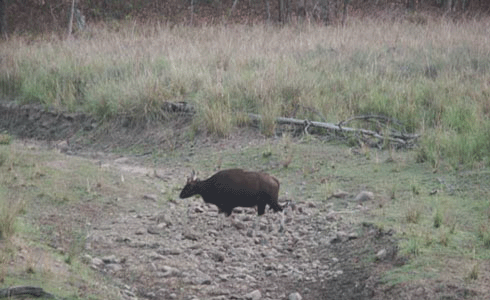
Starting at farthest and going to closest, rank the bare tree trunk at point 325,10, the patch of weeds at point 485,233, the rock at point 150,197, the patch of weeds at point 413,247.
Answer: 1. the bare tree trunk at point 325,10
2. the rock at point 150,197
3. the patch of weeds at point 485,233
4. the patch of weeds at point 413,247

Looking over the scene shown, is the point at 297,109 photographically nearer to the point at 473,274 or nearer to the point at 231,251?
the point at 231,251

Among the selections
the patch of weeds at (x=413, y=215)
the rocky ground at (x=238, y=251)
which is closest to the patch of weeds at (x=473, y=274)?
the rocky ground at (x=238, y=251)

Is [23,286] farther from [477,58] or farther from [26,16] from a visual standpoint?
[26,16]

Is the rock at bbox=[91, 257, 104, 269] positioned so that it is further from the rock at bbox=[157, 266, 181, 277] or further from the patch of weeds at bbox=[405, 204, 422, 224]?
the patch of weeds at bbox=[405, 204, 422, 224]

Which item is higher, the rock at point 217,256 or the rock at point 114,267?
the rock at point 114,267


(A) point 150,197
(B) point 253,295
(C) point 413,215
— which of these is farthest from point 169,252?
(C) point 413,215

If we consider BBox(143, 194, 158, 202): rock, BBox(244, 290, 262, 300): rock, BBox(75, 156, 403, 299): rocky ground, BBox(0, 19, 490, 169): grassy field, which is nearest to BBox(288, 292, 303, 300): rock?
BBox(75, 156, 403, 299): rocky ground

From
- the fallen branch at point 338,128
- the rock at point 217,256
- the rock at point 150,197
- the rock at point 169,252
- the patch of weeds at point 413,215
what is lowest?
the fallen branch at point 338,128

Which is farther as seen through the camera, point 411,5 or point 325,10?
point 411,5

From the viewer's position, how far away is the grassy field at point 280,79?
12062mm

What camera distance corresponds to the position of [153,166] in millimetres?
11320

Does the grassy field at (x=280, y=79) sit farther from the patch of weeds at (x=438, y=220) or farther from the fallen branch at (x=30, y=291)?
the fallen branch at (x=30, y=291)

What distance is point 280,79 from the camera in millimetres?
13422

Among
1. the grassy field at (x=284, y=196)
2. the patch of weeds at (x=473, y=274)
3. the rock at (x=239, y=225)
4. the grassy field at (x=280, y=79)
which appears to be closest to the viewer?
the patch of weeds at (x=473, y=274)
